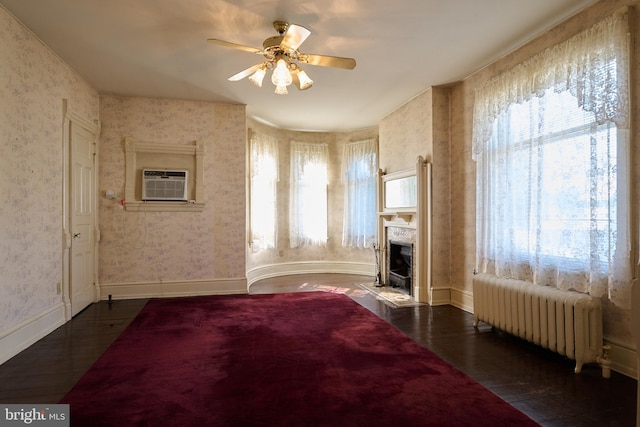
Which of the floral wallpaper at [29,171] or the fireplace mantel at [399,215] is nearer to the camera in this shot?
the floral wallpaper at [29,171]

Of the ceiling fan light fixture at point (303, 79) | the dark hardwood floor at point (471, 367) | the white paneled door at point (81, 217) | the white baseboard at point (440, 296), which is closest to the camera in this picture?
the dark hardwood floor at point (471, 367)

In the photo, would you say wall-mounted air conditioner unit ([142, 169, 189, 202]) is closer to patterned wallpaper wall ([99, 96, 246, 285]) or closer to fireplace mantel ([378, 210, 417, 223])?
patterned wallpaper wall ([99, 96, 246, 285])

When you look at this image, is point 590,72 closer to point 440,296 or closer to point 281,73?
point 281,73

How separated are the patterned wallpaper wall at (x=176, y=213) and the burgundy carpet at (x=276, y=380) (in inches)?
50.8

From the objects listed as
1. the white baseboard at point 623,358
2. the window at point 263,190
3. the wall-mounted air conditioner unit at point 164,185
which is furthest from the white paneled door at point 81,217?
the white baseboard at point 623,358

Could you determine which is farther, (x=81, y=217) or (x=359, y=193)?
(x=359, y=193)

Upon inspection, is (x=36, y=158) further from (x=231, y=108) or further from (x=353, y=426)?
(x=353, y=426)

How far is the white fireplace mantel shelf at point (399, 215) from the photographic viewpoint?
4.78 meters

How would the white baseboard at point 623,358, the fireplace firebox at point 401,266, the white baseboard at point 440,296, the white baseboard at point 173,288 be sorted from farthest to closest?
the fireplace firebox at point 401,266
the white baseboard at point 173,288
the white baseboard at point 440,296
the white baseboard at point 623,358

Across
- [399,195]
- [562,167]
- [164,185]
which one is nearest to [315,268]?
[399,195]

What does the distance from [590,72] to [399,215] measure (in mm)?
2829

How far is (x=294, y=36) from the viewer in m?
2.60

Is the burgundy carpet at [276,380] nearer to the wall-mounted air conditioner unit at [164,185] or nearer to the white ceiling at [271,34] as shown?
the wall-mounted air conditioner unit at [164,185]

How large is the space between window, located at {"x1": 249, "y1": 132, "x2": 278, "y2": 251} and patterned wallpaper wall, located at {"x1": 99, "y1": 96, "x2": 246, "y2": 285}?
809mm
